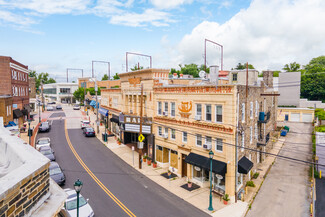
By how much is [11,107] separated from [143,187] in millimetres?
32452

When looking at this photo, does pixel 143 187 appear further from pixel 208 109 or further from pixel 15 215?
pixel 15 215

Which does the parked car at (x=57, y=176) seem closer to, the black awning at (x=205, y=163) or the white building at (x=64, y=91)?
the black awning at (x=205, y=163)

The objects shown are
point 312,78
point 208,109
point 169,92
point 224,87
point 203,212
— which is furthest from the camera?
point 312,78

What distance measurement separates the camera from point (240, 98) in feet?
64.8

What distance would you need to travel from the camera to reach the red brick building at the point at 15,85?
3984 cm

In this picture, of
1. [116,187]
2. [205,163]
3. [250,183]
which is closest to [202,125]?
[205,163]

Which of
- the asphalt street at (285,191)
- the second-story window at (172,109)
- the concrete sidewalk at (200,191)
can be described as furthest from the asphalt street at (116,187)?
the second-story window at (172,109)

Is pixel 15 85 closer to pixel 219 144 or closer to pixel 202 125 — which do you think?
pixel 202 125

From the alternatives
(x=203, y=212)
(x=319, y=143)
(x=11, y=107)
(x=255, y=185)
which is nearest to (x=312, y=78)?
(x=319, y=143)

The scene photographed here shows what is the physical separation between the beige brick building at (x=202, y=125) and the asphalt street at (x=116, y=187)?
3.95 m

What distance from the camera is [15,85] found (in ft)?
145

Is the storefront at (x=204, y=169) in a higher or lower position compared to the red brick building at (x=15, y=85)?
lower

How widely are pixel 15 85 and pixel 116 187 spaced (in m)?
36.2

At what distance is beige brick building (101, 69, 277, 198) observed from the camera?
19328 mm
